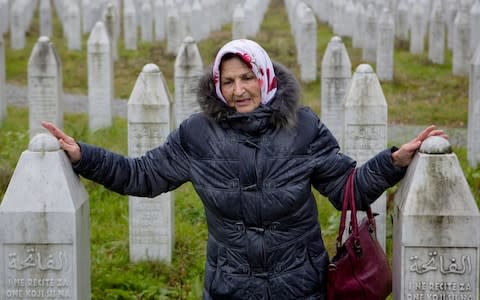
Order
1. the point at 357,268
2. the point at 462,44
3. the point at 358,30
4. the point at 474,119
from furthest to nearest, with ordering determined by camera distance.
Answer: the point at 358,30 < the point at 462,44 < the point at 474,119 < the point at 357,268

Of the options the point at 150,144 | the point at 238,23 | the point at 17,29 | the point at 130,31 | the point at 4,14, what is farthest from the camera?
the point at 4,14

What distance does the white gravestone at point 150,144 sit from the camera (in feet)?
25.7

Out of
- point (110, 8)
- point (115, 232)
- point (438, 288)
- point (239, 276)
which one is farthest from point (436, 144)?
point (110, 8)

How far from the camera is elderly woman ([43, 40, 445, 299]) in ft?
14.0

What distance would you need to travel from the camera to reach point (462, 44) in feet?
59.7

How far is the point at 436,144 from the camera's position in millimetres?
4246

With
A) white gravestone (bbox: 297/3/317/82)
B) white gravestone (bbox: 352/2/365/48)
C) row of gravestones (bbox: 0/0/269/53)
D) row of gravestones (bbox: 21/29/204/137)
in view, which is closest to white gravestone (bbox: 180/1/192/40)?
row of gravestones (bbox: 0/0/269/53)

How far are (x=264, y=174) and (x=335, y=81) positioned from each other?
712 centimetres

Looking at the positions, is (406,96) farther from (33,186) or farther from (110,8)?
(33,186)

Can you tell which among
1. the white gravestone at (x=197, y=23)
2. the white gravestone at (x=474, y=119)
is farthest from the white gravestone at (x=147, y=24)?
the white gravestone at (x=474, y=119)

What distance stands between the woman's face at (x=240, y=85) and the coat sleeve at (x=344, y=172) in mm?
352

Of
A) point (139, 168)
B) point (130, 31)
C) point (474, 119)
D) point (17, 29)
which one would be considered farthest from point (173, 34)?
point (139, 168)

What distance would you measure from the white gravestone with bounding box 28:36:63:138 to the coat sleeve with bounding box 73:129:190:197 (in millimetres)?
7520

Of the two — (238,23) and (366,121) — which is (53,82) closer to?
Result: (366,121)
